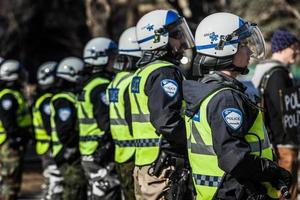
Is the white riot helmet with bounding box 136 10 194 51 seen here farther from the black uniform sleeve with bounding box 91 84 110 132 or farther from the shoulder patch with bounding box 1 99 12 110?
the shoulder patch with bounding box 1 99 12 110

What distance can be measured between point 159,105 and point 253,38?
110 cm

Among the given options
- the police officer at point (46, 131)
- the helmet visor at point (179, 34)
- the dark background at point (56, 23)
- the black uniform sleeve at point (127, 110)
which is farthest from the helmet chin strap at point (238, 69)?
the dark background at point (56, 23)

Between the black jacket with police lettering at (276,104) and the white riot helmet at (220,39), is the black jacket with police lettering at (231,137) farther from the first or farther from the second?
Result: the black jacket with police lettering at (276,104)

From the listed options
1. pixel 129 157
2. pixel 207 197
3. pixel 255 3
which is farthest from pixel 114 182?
pixel 255 3

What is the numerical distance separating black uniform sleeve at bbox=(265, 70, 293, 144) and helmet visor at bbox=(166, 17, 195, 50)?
149cm

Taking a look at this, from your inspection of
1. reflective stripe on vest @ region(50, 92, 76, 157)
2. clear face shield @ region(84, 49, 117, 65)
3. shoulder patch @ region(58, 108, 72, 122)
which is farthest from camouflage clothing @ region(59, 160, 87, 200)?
clear face shield @ region(84, 49, 117, 65)

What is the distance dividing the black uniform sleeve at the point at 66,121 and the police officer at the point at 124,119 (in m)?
1.54

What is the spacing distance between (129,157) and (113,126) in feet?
1.36

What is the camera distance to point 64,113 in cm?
919

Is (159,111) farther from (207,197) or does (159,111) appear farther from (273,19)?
(273,19)

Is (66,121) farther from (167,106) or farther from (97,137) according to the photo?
(167,106)

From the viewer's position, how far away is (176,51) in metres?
6.36

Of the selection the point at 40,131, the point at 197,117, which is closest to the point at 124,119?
the point at 197,117

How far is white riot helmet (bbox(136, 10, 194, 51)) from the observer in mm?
6379
